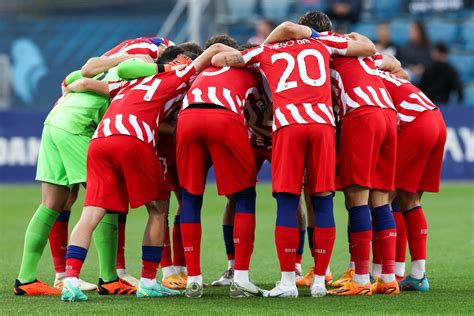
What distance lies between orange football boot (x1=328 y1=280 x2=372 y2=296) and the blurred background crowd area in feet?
44.5

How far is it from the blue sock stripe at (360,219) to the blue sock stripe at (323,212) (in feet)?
0.90

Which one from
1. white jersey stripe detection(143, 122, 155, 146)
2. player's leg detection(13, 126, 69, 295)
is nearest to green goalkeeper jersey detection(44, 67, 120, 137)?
player's leg detection(13, 126, 69, 295)

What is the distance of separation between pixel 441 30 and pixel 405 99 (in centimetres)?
1389

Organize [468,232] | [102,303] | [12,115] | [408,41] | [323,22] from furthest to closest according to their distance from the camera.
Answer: [408,41] → [12,115] → [468,232] → [323,22] → [102,303]

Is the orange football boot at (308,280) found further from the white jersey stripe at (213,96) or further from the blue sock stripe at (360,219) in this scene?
the white jersey stripe at (213,96)

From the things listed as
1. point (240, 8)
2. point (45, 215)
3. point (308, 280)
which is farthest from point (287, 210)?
point (240, 8)

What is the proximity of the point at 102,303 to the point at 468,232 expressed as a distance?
6315 millimetres

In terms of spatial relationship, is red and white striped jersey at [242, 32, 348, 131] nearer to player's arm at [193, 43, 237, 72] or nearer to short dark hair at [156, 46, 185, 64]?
player's arm at [193, 43, 237, 72]

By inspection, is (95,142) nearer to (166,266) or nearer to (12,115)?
(166,266)

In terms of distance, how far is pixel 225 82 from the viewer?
25.4 feet

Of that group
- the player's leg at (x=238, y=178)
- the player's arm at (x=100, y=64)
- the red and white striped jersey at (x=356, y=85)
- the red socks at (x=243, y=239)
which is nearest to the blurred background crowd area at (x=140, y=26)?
the player's arm at (x=100, y=64)

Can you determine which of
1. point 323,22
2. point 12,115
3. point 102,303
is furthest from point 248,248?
point 12,115

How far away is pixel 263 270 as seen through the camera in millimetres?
9484

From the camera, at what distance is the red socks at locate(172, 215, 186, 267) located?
28.7ft
